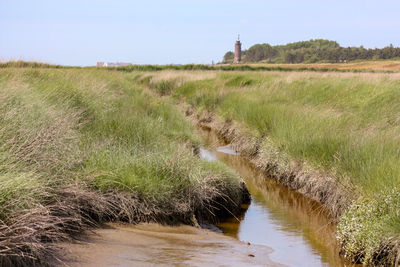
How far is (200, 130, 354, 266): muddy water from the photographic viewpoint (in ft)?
19.3

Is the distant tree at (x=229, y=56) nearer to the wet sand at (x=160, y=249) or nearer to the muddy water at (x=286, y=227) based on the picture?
the muddy water at (x=286, y=227)

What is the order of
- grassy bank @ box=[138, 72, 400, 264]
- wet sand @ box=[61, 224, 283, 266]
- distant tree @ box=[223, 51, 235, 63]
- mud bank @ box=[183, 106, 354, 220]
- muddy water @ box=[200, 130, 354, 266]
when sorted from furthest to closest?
distant tree @ box=[223, 51, 235, 63] < mud bank @ box=[183, 106, 354, 220] < muddy water @ box=[200, 130, 354, 266] < grassy bank @ box=[138, 72, 400, 264] < wet sand @ box=[61, 224, 283, 266]

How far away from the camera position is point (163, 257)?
4656 millimetres

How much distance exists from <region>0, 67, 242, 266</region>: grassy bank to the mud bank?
1287 millimetres

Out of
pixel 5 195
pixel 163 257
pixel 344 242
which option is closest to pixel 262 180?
pixel 344 242

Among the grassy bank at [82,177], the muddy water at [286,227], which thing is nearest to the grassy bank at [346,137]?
the muddy water at [286,227]

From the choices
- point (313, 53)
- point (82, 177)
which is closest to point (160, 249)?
point (82, 177)

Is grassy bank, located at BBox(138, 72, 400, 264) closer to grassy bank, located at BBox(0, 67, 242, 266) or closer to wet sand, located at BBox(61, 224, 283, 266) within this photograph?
wet sand, located at BBox(61, 224, 283, 266)

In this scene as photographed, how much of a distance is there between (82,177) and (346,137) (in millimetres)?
4283

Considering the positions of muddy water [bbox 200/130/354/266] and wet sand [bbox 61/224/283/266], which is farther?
muddy water [bbox 200/130/354/266]

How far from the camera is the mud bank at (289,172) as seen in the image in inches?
275

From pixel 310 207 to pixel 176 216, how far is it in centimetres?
267

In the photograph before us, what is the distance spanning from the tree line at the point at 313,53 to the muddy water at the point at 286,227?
270 feet

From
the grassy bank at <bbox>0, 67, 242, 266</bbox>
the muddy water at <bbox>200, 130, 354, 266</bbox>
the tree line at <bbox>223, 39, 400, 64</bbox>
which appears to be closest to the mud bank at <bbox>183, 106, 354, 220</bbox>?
the muddy water at <bbox>200, 130, 354, 266</bbox>
